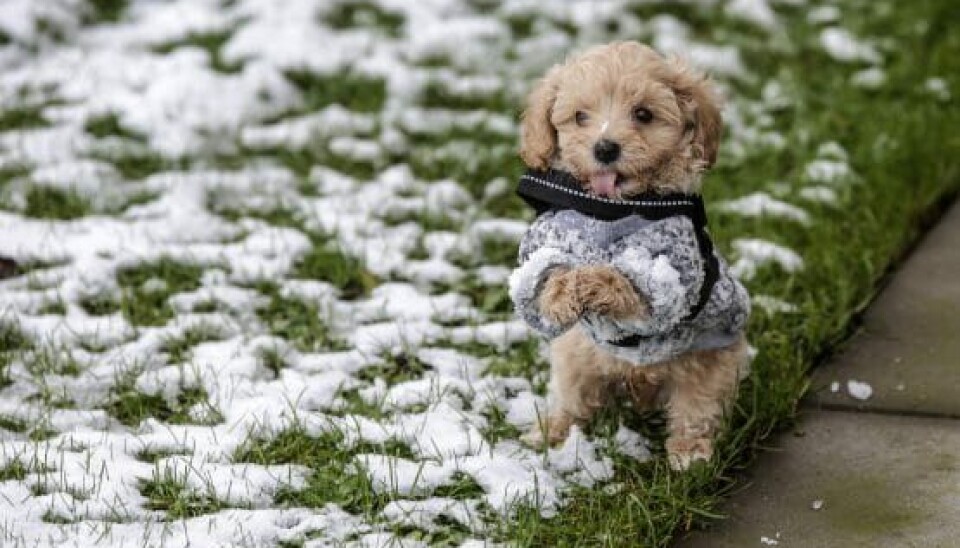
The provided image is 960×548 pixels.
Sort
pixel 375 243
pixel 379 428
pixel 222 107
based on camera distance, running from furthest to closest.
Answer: pixel 222 107 → pixel 375 243 → pixel 379 428

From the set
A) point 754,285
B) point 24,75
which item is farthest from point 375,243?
point 24,75

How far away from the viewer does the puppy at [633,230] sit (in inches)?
137

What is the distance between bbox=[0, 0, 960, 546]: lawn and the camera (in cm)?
366

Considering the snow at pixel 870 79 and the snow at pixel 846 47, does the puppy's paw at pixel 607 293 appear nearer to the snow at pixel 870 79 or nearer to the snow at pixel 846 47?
the snow at pixel 870 79

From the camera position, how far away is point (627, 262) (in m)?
3.47

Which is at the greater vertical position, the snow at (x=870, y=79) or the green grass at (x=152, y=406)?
the snow at (x=870, y=79)

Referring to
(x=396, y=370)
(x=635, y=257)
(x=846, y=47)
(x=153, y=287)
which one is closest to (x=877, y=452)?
(x=635, y=257)

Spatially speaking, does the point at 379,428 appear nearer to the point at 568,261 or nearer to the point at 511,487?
the point at 511,487

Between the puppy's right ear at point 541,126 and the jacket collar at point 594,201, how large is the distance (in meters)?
0.04

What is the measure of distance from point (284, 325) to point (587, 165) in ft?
5.57

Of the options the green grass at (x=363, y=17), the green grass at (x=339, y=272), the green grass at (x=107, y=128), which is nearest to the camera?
the green grass at (x=339, y=272)

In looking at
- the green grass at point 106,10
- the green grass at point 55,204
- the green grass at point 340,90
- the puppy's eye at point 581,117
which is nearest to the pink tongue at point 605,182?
the puppy's eye at point 581,117

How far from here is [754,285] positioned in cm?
489

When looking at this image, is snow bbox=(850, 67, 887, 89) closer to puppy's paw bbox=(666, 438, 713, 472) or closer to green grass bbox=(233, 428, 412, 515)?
puppy's paw bbox=(666, 438, 713, 472)
